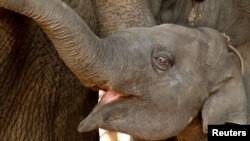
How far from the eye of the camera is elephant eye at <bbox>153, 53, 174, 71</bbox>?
81.7 inches

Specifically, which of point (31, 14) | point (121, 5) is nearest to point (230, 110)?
point (121, 5)

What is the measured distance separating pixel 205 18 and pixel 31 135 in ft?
2.09

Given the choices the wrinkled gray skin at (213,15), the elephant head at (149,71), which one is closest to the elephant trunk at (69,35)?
the elephant head at (149,71)

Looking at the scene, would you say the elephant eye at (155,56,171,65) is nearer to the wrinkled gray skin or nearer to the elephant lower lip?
the elephant lower lip

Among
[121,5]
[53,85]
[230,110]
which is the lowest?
[230,110]

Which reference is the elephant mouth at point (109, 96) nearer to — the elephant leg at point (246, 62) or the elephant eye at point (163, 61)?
the elephant eye at point (163, 61)

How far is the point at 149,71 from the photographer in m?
2.05

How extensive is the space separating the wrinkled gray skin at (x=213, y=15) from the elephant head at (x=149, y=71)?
0.15 m

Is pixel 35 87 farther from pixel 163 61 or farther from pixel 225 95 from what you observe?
pixel 225 95

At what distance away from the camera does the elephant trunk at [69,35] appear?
5.83ft

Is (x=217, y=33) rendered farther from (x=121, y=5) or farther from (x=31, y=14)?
(x=31, y=14)

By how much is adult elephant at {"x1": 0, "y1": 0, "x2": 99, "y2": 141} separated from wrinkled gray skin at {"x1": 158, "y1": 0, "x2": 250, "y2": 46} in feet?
1.01

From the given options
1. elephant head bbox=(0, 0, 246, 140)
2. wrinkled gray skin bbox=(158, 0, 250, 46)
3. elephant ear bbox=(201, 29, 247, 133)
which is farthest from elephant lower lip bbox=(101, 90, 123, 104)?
wrinkled gray skin bbox=(158, 0, 250, 46)

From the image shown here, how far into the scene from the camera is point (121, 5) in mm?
2252
